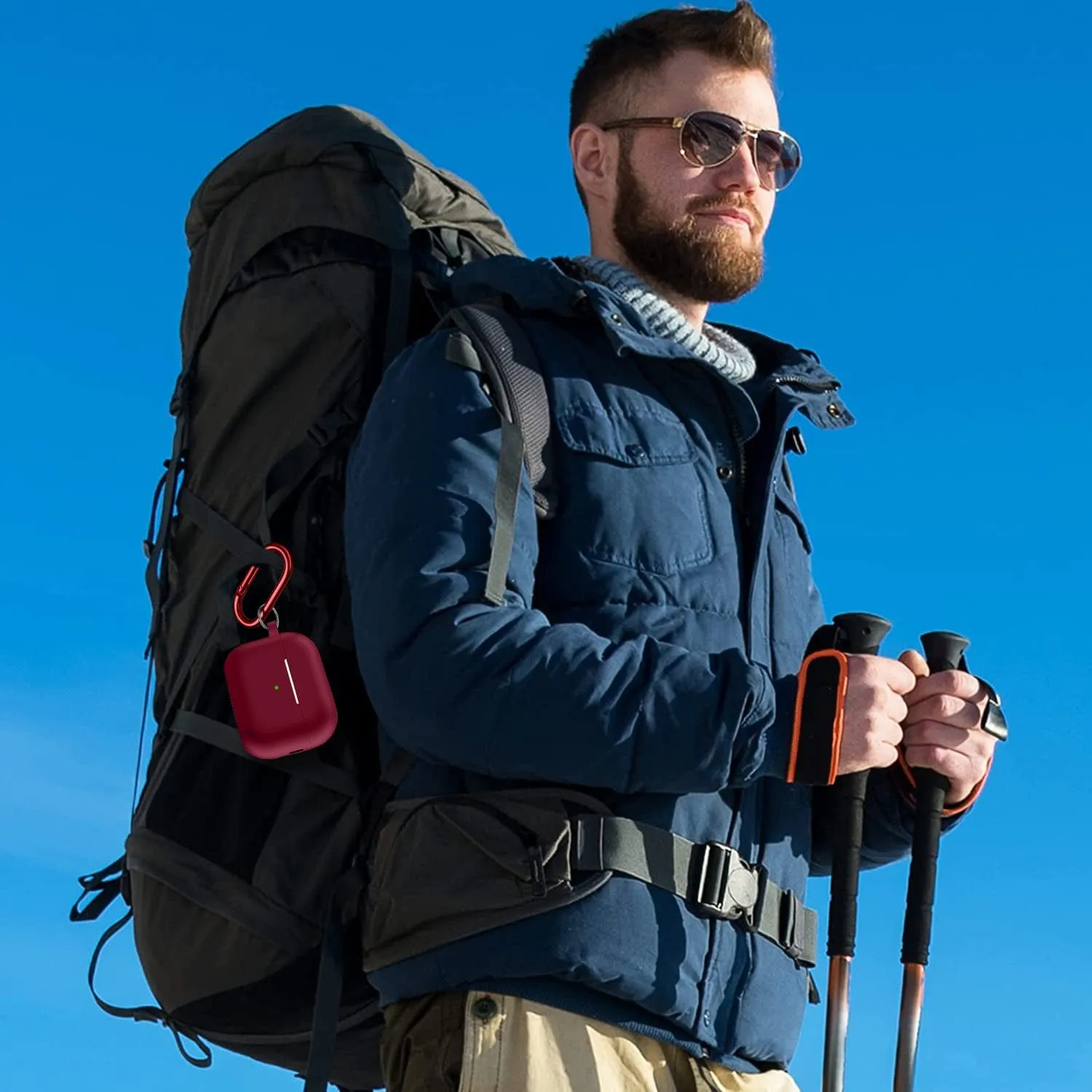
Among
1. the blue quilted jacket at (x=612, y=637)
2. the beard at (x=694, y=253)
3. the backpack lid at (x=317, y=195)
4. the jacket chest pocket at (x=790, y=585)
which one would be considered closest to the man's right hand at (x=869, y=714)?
the blue quilted jacket at (x=612, y=637)

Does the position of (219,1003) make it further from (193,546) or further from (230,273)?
(230,273)


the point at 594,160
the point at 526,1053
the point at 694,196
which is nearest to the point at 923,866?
the point at 526,1053

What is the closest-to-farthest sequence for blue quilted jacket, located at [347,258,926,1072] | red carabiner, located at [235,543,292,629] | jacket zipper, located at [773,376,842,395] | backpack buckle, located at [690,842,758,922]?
1. blue quilted jacket, located at [347,258,926,1072]
2. backpack buckle, located at [690,842,758,922]
3. red carabiner, located at [235,543,292,629]
4. jacket zipper, located at [773,376,842,395]

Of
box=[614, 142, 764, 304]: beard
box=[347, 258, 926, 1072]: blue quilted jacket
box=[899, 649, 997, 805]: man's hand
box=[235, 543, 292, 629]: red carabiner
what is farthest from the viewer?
box=[614, 142, 764, 304]: beard

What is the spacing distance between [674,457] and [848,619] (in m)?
0.58

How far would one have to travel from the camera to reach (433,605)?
3.90 meters

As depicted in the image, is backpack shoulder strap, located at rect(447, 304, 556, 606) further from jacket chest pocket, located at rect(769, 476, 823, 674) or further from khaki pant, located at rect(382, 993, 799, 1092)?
khaki pant, located at rect(382, 993, 799, 1092)

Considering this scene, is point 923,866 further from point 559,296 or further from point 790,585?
point 559,296

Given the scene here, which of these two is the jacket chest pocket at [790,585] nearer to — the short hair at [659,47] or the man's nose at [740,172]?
the man's nose at [740,172]

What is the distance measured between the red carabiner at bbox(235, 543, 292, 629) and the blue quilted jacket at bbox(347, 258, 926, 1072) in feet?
1.09

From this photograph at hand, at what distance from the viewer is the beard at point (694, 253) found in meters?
4.97

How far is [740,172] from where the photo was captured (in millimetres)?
5031

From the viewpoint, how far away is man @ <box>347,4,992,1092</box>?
12.5 feet

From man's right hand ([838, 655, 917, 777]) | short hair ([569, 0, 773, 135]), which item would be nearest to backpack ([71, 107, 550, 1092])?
short hair ([569, 0, 773, 135])
